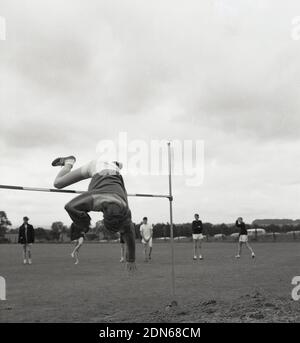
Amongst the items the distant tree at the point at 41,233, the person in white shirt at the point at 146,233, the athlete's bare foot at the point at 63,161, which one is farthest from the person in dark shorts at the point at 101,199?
the distant tree at the point at 41,233

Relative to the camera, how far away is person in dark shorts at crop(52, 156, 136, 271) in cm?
579

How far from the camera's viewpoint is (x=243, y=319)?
799cm

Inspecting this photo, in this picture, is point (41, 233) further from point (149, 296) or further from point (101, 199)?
point (101, 199)

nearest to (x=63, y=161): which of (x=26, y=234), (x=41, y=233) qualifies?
(x=26, y=234)

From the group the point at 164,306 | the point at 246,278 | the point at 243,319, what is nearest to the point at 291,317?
the point at 243,319

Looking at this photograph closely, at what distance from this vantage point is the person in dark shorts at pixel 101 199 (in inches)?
228

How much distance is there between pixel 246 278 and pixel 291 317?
499 centimetres

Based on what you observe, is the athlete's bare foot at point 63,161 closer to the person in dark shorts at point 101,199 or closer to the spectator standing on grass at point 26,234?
the person in dark shorts at point 101,199

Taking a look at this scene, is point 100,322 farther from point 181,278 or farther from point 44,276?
point 44,276

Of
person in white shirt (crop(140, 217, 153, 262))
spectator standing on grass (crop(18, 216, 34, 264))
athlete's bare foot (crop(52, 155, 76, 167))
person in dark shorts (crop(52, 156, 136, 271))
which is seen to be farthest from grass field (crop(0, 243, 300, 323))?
person in white shirt (crop(140, 217, 153, 262))

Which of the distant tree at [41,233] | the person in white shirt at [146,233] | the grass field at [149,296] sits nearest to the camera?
the grass field at [149,296]

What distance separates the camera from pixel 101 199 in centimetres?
578

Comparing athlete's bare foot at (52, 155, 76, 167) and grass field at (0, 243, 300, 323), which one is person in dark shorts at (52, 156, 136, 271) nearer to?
athlete's bare foot at (52, 155, 76, 167)

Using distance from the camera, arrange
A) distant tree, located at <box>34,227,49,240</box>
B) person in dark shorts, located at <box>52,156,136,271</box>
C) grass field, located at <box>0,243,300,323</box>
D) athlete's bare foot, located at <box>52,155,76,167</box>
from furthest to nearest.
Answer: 1. distant tree, located at <box>34,227,49,240</box>
2. grass field, located at <box>0,243,300,323</box>
3. athlete's bare foot, located at <box>52,155,76,167</box>
4. person in dark shorts, located at <box>52,156,136,271</box>
